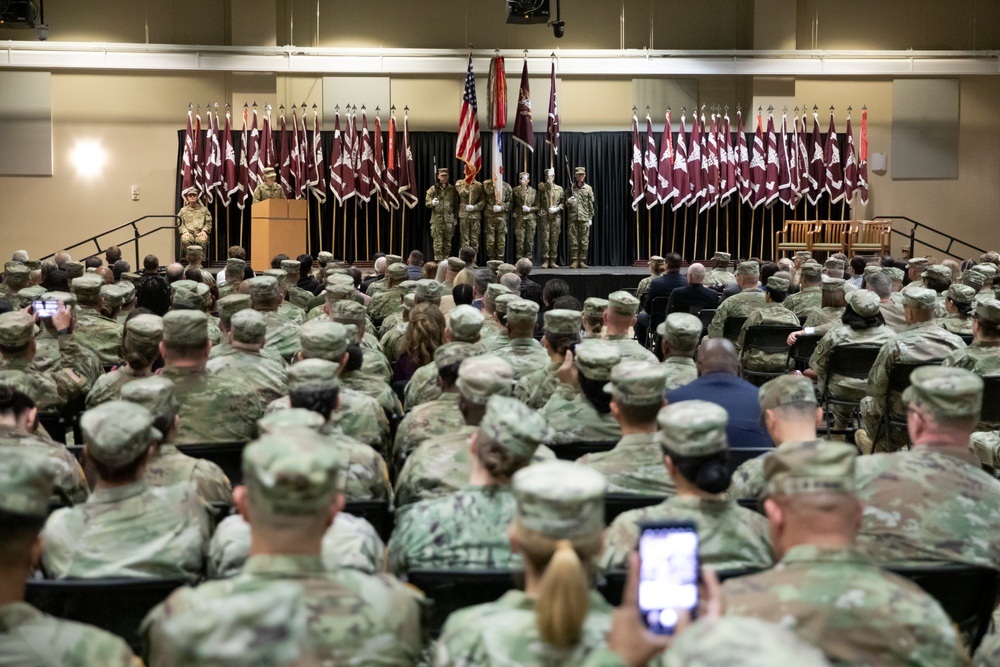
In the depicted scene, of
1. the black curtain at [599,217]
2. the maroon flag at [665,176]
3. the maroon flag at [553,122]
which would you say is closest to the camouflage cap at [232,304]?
the maroon flag at [553,122]

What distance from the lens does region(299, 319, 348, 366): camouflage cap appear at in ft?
16.2

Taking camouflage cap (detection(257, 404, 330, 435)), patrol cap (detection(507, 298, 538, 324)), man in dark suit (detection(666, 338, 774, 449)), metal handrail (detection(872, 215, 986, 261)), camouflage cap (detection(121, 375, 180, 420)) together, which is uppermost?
metal handrail (detection(872, 215, 986, 261))

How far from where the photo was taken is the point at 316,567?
2.17 metres

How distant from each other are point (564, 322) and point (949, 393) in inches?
94.5

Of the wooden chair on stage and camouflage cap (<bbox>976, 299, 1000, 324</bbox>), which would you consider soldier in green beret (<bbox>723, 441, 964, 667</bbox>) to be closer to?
camouflage cap (<bbox>976, 299, 1000, 324</bbox>)

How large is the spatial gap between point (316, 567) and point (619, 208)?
56.7ft

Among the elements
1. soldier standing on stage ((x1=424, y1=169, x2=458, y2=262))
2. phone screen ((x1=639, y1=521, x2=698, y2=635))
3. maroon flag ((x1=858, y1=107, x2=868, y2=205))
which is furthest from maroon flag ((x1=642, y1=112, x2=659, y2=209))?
phone screen ((x1=639, y1=521, x2=698, y2=635))

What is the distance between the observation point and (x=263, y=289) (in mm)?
7172

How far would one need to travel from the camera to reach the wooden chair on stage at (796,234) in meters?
16.6

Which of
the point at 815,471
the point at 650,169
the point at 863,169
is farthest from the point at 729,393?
the point at 863,169

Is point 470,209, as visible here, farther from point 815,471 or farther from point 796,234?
point 815,471

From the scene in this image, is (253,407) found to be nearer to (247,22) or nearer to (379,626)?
(379,626)

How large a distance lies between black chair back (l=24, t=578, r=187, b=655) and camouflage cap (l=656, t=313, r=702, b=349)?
10.9 feet

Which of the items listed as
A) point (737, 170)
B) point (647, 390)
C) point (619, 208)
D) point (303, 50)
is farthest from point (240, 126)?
point (647, 390)
